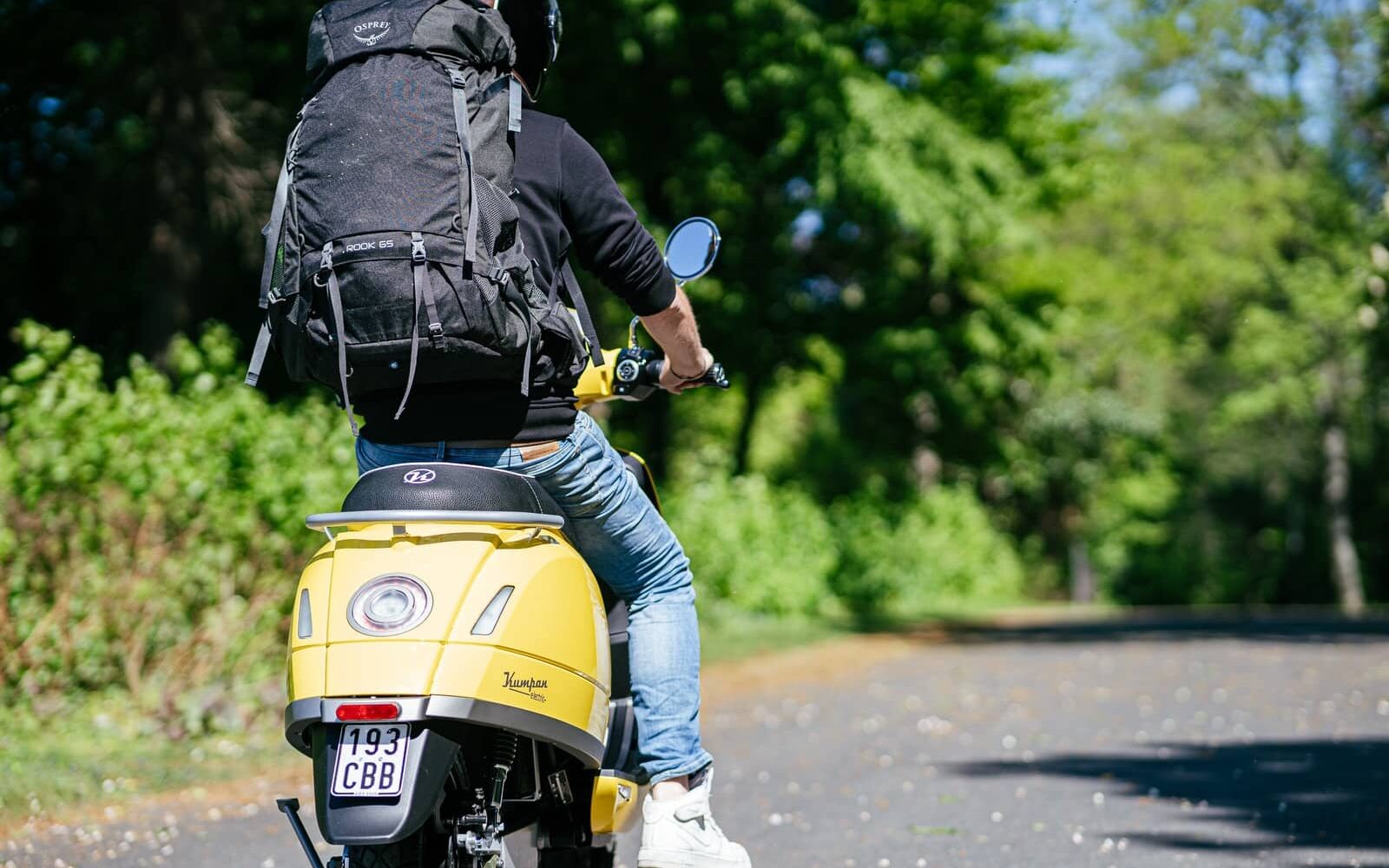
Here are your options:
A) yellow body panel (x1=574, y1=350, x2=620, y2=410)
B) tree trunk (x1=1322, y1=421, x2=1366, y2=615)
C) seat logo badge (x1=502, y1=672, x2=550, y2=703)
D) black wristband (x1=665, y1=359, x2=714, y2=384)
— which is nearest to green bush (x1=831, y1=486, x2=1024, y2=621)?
tree trunk (x1=1322, y1=421, x2=1366, y2=615)

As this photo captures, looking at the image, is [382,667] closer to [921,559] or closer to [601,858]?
[601,858]

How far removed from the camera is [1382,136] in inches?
873

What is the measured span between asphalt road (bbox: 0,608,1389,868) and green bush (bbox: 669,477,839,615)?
4008 mm

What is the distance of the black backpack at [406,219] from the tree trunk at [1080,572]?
141ft

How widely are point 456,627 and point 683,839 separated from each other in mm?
841

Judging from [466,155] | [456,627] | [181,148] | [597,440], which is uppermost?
[181,148]

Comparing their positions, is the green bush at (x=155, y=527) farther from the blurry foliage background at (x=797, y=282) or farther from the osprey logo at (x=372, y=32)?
the osprey logo at (x=372, y=32)

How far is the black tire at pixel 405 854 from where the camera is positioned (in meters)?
2.65

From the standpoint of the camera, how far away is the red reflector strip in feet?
8.29

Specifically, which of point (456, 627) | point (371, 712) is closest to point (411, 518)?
point (456, 627)

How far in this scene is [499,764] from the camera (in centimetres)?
283

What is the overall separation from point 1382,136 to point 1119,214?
1569cm

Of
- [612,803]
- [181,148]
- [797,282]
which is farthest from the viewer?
[797,282]

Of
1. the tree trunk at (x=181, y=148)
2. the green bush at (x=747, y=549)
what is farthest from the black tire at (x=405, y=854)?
the green bush at (x=747, y=549)
